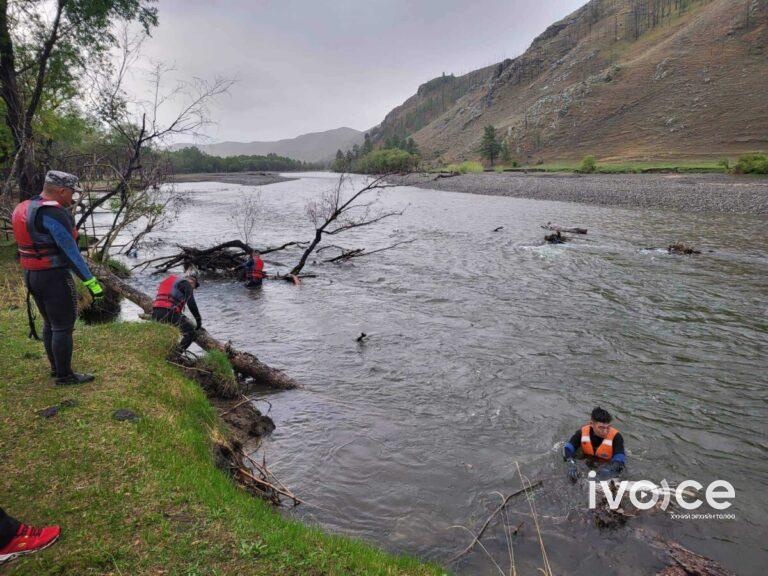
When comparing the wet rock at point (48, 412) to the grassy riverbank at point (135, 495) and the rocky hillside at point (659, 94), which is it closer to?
the grassy riverbank at point (135, 495)

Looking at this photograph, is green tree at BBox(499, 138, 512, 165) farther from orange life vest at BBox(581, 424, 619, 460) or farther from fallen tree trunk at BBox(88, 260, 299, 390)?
orange life vest at BBox(581, 424, 619, 460)

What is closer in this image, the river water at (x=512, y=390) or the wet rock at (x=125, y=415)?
the wet rock at (x=125, y=415)

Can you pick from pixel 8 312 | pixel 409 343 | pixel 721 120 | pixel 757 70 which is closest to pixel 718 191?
pixel 409 343

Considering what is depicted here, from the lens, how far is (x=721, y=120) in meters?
91.7

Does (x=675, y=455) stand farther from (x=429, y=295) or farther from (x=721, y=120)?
(x=721, y=120)

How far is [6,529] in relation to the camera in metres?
3.77

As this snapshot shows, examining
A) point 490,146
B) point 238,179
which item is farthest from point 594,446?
point 238,179

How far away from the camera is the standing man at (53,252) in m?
6.19

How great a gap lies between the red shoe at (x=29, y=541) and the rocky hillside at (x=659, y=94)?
335ft

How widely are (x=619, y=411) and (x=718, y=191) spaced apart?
4520 cm

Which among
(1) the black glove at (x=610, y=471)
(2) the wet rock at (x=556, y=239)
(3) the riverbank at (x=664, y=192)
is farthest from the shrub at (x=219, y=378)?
(2) the wet rock at (x=556, y=239)

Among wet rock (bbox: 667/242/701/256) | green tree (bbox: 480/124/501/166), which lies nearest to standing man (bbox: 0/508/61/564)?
wet rock (bbox: 667/242/701/256)

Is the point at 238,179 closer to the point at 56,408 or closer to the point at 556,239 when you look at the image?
the point at 556,239

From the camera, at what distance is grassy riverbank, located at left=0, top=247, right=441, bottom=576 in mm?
4125
